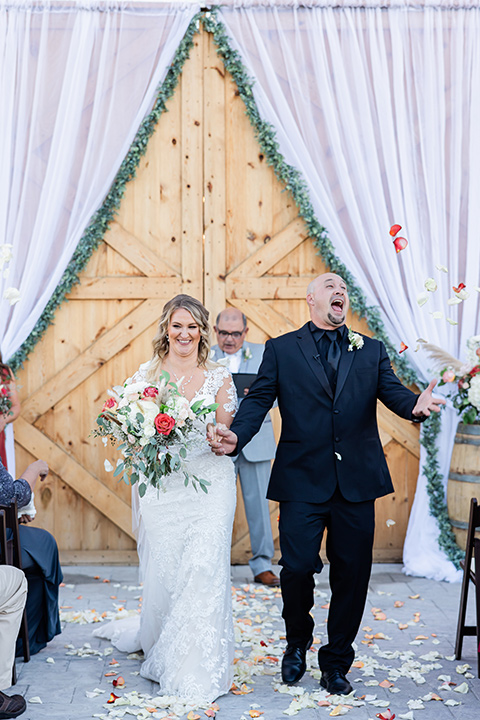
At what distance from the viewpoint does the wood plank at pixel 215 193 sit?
6391 mm

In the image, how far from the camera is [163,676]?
379cm

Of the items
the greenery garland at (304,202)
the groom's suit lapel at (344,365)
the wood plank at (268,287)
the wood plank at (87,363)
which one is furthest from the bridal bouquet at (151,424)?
the greenery garland at (304,202)

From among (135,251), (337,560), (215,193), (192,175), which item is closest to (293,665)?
(337,560)

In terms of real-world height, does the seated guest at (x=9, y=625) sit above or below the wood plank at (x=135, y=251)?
below

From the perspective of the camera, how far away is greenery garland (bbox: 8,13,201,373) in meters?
6.24

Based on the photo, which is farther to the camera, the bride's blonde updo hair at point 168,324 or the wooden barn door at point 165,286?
the wooden barn door at point 165,286

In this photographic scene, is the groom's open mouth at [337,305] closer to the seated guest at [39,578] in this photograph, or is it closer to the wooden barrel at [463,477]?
the seated guest at [39,578]

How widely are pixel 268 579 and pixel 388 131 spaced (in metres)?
3.39

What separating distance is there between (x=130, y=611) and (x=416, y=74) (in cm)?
435

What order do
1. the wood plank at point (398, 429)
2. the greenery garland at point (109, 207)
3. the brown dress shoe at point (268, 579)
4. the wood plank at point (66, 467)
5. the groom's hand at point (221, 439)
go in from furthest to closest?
the wood plank at point (398, 429) < the wood plank at point (66, 467) < the greenery garland at point (109, 207) < the brown dress shoe at point (268, 579) < the groom's hand at point (221, 439)

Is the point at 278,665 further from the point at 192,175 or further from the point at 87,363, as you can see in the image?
the point at 192,175

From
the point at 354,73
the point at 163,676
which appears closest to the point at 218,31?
the point at 354,73

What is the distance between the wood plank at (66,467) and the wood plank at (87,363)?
0.11 m

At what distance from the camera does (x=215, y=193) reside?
6.41 metres
